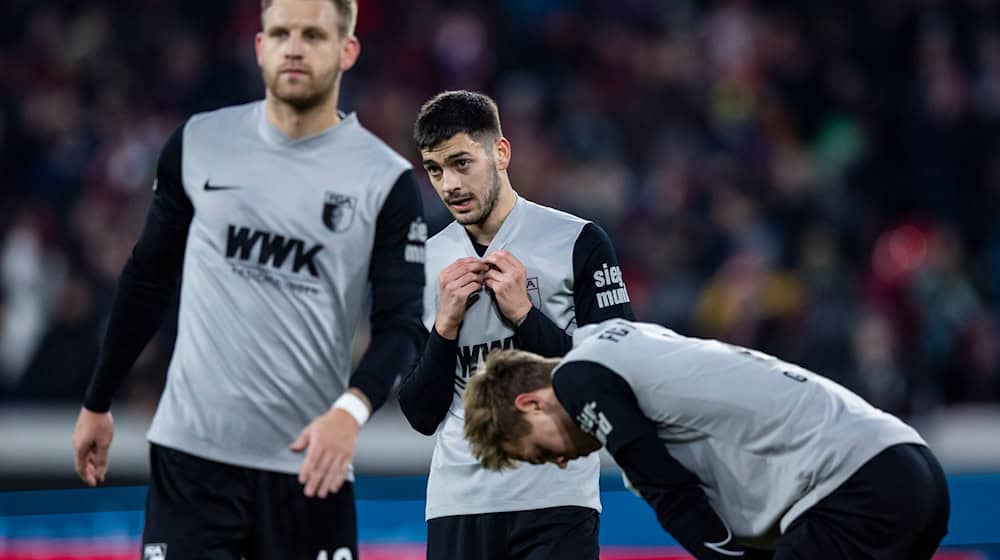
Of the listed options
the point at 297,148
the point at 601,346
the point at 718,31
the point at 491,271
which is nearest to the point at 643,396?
the point at 601,346

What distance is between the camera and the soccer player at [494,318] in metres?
4.72

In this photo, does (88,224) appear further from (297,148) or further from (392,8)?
(297,148)

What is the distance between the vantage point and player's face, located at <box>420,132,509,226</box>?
4836 millimetres

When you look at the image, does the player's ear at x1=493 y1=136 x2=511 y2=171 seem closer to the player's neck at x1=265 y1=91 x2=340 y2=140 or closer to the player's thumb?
the player's neck at x1=265 y1=91 x2=340 y2=140

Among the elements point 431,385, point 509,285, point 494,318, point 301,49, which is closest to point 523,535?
point 431,385

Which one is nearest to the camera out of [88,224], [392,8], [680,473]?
[680,473]

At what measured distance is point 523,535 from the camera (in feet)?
15.8

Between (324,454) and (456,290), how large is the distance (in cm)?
78

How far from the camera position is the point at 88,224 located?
37.5ft

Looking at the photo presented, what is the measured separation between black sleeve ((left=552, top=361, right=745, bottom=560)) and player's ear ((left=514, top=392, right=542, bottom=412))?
6.4 inches

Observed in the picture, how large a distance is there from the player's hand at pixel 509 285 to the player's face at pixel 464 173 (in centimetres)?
23

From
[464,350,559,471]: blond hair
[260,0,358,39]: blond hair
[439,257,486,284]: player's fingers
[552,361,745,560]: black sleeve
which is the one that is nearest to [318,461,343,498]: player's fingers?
[464,350,559,471]: blond hair

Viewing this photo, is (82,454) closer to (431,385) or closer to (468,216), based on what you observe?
(431,385)

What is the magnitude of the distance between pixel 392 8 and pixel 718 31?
114 inches
